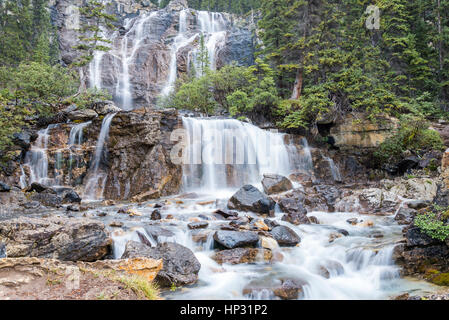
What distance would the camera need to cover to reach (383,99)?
17.1m

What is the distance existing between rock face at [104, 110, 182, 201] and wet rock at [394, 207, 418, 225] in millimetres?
10761

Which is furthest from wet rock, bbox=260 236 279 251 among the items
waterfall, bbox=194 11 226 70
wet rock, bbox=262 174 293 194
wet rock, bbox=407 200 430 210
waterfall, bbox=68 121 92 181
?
waterfall, bbox=194 11 226 70

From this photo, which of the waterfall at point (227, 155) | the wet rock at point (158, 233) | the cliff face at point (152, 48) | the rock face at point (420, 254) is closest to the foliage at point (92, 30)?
the cliff face at point (152, 48)

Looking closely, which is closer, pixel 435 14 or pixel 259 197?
pixel 259 197

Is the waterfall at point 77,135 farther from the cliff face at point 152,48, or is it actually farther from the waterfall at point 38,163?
the cliff face at point 152,48

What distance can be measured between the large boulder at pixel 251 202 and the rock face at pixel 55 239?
5.78 metres

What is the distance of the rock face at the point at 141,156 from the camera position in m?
14.8

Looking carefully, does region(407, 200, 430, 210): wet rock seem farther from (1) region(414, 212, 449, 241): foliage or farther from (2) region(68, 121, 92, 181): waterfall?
(2) region(68, 121, 92, 181): waterfall

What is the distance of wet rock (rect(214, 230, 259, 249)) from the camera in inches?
285

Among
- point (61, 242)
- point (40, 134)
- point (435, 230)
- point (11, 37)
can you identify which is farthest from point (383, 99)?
point (11, 37)

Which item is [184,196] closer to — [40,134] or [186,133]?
[186,133]

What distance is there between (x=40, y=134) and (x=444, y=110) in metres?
28.4

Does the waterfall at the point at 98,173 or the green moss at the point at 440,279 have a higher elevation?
the waterfall at the point at 98,173

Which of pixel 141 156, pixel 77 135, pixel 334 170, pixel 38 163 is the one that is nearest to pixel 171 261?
pixel 141 156
